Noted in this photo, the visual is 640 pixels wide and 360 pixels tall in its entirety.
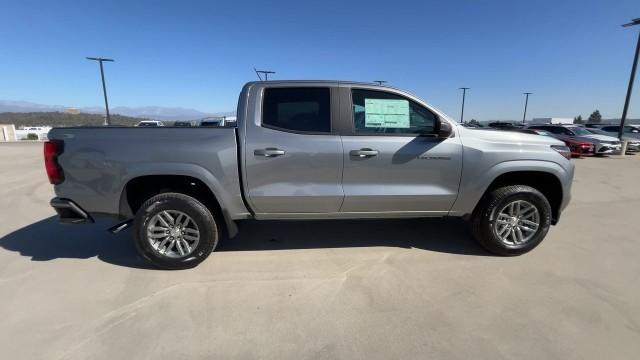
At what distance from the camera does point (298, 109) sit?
11.2ft

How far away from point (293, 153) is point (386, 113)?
3.55 ft

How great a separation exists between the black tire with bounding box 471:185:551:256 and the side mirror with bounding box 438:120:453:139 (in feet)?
2.94

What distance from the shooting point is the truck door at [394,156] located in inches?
131

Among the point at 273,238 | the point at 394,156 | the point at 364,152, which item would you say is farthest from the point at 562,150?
the point at 273,238

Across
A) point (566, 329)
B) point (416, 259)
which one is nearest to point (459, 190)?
point (416, 259)

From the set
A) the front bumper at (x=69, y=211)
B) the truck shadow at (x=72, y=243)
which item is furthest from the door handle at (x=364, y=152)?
the front bumper at (x=69, y=211)

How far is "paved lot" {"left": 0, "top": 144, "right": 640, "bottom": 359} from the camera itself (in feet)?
7.47

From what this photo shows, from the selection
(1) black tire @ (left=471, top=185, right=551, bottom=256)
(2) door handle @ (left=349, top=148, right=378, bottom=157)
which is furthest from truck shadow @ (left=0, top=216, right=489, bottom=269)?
(2) door handle @ (left=349, top=148, right=378, bottom=157)

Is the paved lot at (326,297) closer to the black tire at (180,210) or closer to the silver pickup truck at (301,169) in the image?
the black tire at (180,210)

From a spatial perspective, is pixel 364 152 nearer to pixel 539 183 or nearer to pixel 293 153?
pixel 293 153

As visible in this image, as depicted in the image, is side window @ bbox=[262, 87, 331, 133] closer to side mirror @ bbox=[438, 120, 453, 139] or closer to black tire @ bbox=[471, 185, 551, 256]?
side mirror @ bbox=[438, 120, 453, 139]

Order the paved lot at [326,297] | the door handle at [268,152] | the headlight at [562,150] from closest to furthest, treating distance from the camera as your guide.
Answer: the paved lot at [326,297], the door handle at [268,152], the headlight at [562,150]

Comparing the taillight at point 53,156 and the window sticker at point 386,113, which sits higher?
the window sticker at point 386,113

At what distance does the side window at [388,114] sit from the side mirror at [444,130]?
0.11m
